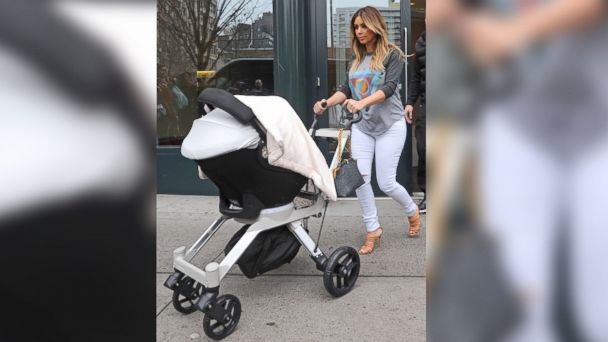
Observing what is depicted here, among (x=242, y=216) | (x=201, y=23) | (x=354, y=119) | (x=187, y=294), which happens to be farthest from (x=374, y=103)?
(x=201, y=23)

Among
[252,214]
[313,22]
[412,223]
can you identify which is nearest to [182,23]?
[313,22]

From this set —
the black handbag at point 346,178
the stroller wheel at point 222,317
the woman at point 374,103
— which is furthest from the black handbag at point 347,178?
the stroller wheel at point 222,317

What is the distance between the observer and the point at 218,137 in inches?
106

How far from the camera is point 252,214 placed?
9.53 feet

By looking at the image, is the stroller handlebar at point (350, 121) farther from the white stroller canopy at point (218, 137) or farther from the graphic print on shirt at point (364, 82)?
the white stroller canopy at point (218, 137)

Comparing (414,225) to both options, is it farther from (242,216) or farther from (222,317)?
(222,317)

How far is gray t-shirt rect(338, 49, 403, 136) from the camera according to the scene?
3756 millimetres

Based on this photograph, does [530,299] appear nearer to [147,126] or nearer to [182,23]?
[147,126]

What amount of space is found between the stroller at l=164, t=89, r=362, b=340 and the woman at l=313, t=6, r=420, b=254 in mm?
749

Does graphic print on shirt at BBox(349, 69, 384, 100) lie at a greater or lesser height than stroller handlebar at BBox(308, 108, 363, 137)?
greater

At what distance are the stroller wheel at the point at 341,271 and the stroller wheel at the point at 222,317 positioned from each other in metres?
0.59

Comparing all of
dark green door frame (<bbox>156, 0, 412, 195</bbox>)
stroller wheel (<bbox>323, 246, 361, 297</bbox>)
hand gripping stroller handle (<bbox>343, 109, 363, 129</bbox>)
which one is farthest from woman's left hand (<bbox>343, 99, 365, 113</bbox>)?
dark green door frame (<bbox>156, 0, 412, 195</bbox>)

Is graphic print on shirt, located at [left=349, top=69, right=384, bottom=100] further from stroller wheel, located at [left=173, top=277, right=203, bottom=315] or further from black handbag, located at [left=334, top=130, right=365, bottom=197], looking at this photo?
stroller wheel, located at [left=173, top=277, right=203, bottom=315]

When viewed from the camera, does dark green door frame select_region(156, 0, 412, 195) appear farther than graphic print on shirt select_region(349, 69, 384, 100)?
Yes
